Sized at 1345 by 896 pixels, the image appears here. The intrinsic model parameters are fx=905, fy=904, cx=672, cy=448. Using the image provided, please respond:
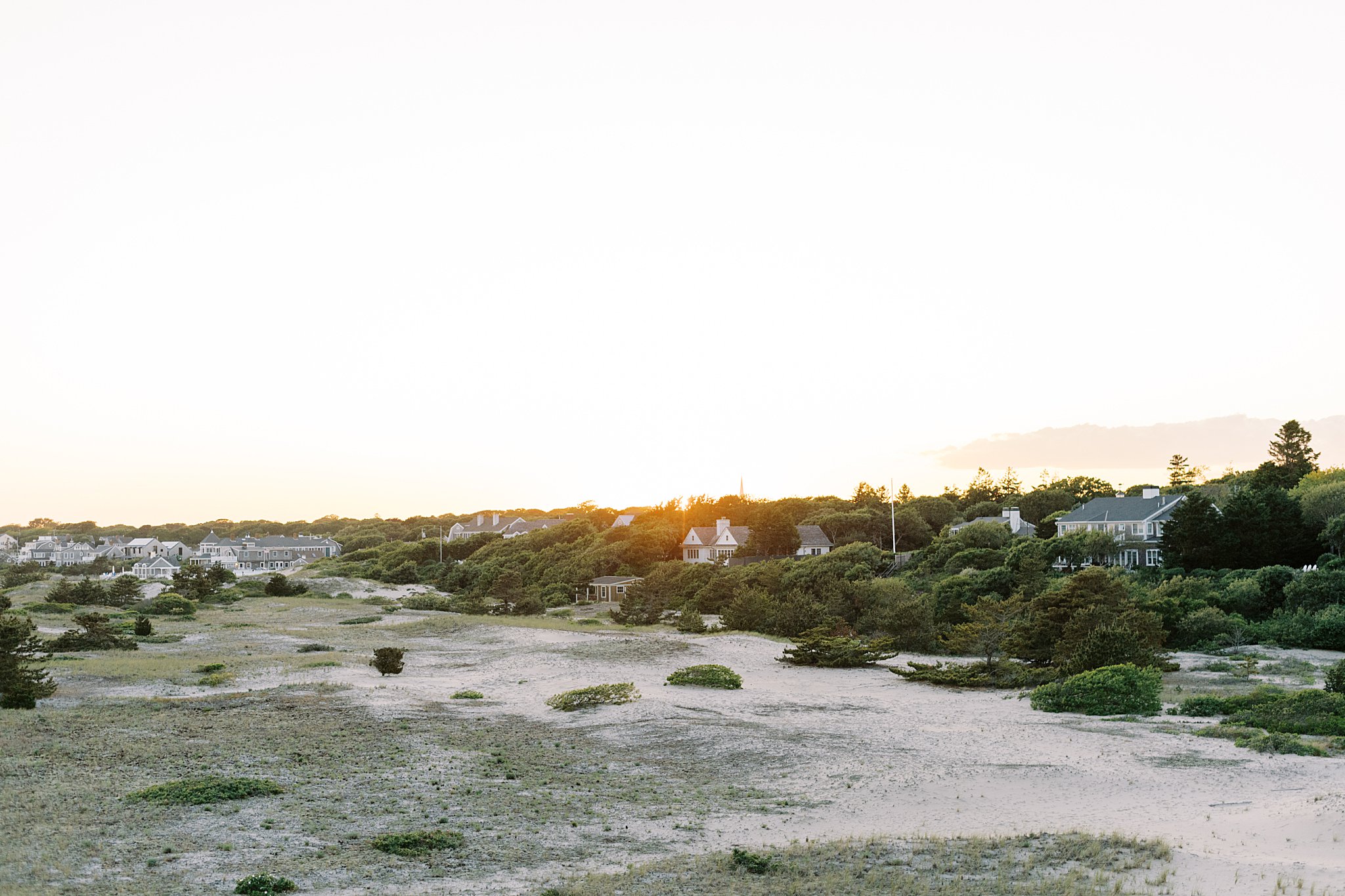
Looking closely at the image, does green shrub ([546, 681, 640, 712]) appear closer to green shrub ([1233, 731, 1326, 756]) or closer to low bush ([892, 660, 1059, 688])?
low bush ([892, 660, 1059, 688])

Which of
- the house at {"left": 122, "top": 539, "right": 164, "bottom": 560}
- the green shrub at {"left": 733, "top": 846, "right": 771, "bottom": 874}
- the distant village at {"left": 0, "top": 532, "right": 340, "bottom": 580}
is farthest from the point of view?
the house at {"left": 122, "top": 539, "right": 164, "bottom": 560}

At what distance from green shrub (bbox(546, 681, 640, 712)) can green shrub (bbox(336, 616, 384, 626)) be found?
30.9 m

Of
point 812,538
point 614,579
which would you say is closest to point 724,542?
point 812,538

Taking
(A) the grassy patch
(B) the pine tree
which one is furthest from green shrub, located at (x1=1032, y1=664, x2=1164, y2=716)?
(B) the pine tree

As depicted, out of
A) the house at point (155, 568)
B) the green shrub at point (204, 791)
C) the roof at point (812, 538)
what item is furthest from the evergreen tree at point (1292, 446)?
the house at point (155, 568)

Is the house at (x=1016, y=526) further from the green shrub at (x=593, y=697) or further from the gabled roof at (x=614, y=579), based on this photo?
the green shrub at (x=593, y=697)

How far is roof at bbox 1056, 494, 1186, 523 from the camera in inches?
2516

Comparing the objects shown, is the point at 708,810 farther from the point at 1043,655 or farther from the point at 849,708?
the point at 1043,655

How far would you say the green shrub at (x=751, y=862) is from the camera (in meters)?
11.6

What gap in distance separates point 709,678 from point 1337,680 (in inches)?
656

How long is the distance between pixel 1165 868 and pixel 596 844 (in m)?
7.48

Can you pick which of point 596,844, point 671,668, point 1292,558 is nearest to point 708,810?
point 596,844

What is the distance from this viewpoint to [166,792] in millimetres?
15477

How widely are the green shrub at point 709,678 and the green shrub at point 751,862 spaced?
16.1 m
